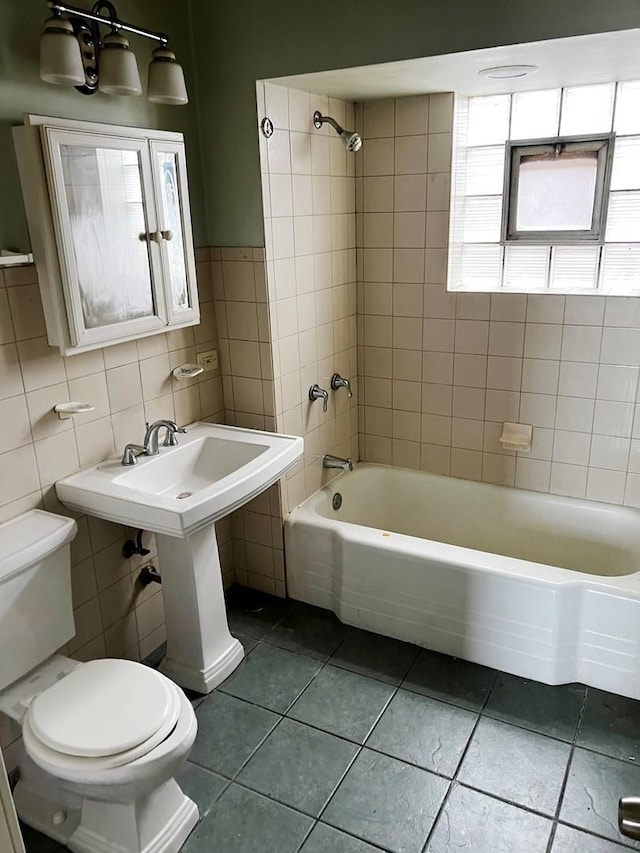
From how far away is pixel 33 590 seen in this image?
1797mm

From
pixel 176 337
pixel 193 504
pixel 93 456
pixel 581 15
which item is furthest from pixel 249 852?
pixel 581 15

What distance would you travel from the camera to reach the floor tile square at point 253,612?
2.62 m

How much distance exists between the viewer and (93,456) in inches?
84.0

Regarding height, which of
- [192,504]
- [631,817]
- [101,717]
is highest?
[631,817]

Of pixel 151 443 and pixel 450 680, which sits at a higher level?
pixel 151 443

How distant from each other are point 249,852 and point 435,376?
196 cm

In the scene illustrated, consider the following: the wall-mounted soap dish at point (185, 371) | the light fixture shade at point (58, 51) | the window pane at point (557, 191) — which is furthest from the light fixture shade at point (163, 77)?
the window pane at point (557, 191)

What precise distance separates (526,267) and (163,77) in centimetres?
162

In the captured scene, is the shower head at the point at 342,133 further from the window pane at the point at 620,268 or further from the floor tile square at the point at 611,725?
the floor tile square at the point at 611,725

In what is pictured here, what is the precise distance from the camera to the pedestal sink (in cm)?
191

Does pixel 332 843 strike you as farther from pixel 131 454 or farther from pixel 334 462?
pixel 334 462

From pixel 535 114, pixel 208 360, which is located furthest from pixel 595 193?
pixel 208 360

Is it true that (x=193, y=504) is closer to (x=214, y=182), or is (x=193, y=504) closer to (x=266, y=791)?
(x=266, y=791)

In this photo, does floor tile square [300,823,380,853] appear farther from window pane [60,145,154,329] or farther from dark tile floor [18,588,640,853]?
window pane [60,145,154,329]
